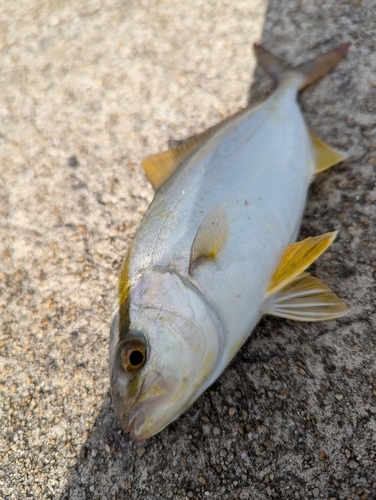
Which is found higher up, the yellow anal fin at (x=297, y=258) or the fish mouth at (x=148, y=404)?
the fish mouth at (x=148, y=404)

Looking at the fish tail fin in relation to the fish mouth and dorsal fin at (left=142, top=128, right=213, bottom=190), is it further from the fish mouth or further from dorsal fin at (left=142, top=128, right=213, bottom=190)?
the fish mouth

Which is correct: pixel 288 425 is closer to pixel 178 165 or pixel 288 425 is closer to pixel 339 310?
pixel 339 310

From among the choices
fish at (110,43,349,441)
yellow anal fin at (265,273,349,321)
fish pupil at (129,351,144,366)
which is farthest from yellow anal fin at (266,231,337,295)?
fish pupil at (129,351,144,366)

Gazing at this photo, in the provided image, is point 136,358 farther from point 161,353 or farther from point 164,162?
point 164,162

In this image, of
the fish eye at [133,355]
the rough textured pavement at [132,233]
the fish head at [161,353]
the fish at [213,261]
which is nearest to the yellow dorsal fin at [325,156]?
the fish at [213,261]

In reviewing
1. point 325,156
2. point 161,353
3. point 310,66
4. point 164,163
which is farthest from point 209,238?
point 310,66

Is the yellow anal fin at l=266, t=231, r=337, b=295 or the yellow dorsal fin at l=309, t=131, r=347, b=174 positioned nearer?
the yellow anal fin at l=266, t=231, r=337, b=295

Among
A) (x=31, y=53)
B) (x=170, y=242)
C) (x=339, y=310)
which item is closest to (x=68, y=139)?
(x=31, y=53)

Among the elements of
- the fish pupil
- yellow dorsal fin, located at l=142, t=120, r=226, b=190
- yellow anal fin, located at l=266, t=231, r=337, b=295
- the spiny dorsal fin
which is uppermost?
yellow dorsal fin, located at l=142, t=120, r=226, b=190

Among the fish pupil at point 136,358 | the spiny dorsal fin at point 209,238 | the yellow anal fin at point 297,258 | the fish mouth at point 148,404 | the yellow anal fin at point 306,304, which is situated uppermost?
the spiny dorsal fin at point 209,238

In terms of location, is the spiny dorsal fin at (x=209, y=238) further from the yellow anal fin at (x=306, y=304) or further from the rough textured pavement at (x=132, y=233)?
the rough textured pavement at (x=132, y=233)
